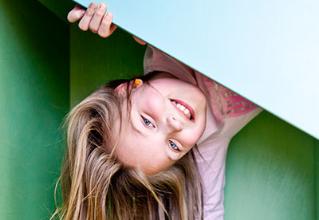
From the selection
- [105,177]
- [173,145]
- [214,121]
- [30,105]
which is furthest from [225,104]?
[30,105]

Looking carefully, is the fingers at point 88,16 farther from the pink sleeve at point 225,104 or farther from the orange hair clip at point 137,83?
the pink sleeve at point 225,104

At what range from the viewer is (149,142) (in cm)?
91

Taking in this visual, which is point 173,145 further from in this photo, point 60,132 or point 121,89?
point 60,132

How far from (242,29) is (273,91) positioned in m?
0.10

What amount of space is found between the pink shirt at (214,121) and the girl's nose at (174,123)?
0.12 m

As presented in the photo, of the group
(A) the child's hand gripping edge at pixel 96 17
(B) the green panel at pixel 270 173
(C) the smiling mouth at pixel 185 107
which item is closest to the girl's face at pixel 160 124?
(C) the smiling mouth at pixel 185 107

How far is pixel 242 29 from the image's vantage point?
82 centimetres

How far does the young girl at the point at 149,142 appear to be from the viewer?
92 centimetres

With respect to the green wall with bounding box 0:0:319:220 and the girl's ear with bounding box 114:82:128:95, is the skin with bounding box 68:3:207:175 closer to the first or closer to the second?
the girl's ear with bounding box 114:82:128:95

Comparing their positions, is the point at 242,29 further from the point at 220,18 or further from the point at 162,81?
the point at 162,81

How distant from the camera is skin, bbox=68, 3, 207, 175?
910mm

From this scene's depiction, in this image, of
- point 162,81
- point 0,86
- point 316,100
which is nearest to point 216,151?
point 162,81

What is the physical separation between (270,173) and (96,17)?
51cm

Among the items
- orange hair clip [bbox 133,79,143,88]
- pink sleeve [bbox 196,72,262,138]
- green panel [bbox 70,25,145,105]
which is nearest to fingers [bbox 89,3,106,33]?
orange hair clip [bbox 133,79,143,88]
